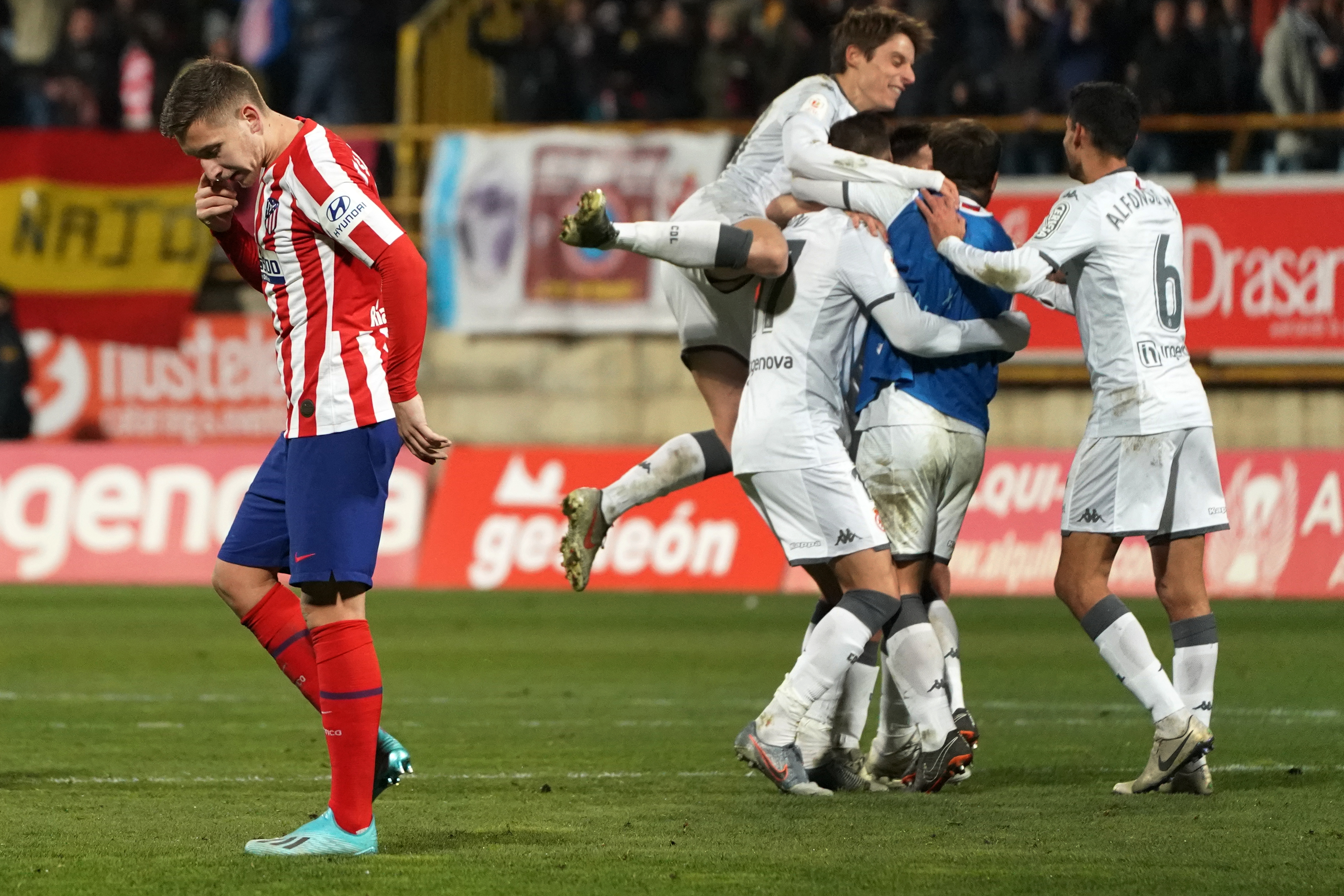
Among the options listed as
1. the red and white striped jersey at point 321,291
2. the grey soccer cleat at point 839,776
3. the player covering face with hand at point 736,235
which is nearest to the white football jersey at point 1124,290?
the player covering face with hand at point 736,235

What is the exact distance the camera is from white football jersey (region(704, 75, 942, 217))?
6789 mm

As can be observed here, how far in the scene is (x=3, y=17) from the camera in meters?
21.1

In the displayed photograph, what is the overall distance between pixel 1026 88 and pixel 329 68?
254 inches

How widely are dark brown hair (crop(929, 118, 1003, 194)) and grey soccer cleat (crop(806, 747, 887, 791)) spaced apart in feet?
6.47

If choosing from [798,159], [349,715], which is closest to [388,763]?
[349,715]

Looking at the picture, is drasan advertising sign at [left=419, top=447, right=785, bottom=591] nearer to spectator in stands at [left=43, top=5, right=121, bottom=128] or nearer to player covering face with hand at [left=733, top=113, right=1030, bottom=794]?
spectator in stands at [left=43, top=5, right=121, bottom=128]

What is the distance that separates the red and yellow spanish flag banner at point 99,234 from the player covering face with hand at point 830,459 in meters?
13.1

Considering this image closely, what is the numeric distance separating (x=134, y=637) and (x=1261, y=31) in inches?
434

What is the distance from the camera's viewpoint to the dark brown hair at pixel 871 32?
7.22m

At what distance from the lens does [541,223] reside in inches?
738

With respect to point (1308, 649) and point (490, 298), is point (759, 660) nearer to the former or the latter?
point (1308, 649)

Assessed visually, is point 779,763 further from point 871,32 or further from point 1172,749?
point 871,32

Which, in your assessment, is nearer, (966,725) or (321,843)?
(321,843)

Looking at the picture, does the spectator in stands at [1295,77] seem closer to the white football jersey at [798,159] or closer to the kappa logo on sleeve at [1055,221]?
the white football jersey at [798,159]
